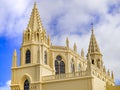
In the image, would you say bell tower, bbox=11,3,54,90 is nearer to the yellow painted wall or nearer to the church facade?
the church facade

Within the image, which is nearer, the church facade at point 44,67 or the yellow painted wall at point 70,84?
the yellow painted wall at point 70,84

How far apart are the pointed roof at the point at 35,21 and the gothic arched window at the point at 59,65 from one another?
256 inches

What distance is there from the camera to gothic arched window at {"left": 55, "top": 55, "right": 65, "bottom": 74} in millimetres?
48031

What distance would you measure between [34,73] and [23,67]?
205cm

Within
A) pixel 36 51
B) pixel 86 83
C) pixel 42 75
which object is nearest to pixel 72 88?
pixel 86 83

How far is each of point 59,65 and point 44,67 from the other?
6435 millimetres

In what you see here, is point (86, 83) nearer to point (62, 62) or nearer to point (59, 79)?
point (59, 79)

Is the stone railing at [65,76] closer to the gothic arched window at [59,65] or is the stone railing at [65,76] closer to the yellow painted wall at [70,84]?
the yellow painted wall at [70,84]

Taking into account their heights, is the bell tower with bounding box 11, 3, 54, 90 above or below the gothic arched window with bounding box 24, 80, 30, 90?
above

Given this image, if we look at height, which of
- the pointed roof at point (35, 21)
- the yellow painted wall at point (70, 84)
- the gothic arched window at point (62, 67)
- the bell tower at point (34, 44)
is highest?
the pointed roof at point (35, 21)

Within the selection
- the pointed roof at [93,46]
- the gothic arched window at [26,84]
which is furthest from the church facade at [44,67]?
the pointed roof at [93,46]

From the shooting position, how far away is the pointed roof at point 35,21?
147 ft

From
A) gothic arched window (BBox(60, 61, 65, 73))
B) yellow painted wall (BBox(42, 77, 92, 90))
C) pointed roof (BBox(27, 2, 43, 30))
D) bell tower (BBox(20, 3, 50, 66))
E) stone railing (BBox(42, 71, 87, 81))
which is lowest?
yellow painted wall (BBox(42, 77, 92, 90))

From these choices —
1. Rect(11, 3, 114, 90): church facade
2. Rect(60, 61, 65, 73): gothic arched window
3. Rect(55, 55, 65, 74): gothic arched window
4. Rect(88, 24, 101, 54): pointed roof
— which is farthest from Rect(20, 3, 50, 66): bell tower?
Rect(88, 24, 101, 54): pointed roof
